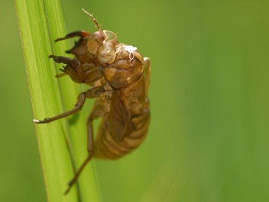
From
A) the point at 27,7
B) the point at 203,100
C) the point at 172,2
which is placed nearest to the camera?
the point at 27,7

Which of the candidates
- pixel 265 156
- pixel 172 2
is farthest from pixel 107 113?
pixel 172 2

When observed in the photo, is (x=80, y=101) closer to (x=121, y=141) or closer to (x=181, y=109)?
(x=121, y=141)

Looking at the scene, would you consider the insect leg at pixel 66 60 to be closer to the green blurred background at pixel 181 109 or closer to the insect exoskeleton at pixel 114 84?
the insect exoskeleton at pixel 114 84

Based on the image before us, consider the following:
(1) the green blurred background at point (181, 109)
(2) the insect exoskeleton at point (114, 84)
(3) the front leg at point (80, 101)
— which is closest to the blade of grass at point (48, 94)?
(3) the front leg at point (80, 101)

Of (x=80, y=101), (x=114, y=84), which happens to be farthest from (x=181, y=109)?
(x=80, y=101)

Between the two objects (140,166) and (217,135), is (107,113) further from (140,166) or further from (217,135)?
(217,135)

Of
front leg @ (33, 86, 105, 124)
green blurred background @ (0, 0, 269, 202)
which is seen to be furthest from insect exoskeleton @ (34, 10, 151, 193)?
green blurred background @ (0, 0, 269, 202)
